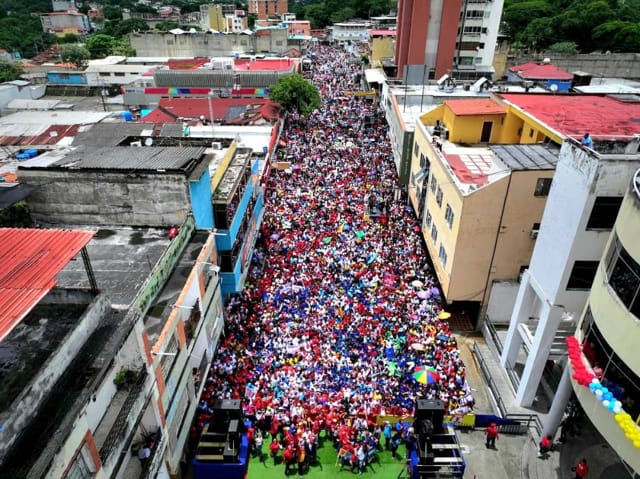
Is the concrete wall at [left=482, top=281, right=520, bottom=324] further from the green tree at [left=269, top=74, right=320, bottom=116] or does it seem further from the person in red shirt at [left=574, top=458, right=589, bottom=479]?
the green tree at [left=269, top=74, right=320, bottom=116]

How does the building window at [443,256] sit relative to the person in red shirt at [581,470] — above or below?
above

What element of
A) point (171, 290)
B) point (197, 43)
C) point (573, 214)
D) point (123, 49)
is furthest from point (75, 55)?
point (573, 214)

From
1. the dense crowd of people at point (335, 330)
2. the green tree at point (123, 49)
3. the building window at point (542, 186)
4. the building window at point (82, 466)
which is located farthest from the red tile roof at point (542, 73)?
the green tree at point (123, 49)

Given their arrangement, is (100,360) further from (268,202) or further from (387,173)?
(387,173)

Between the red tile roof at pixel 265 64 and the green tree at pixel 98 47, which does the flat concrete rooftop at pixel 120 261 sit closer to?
the red tile roof at pixel 265 64

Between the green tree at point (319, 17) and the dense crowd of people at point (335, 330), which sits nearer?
the dense crowd of people at point (335, 330)

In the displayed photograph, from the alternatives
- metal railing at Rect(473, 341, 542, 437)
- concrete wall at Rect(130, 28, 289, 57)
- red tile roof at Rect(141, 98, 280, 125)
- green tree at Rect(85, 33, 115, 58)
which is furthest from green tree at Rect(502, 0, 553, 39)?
metal railing at Rect(473, 341, 542, 437)

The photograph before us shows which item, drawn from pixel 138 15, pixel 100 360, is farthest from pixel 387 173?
pixel 138 15

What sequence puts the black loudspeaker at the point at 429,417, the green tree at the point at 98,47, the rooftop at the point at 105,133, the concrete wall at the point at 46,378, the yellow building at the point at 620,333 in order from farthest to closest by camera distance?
the green tree at the point at 98,47, the rooftop at the point at 105,133, the black loudspeaker at the point at 429,417, the yellow building at the point at 620,333, the concrete wall at the point at 46,378
